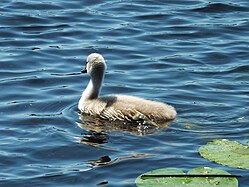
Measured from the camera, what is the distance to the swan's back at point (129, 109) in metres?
10.8

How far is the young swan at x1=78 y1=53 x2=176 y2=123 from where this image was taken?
427 inches

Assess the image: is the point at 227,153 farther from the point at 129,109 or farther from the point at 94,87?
the point at 94,87

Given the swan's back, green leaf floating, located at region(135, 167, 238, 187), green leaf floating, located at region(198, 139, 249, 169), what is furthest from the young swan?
green leaf floating, located at region(135, 167, 238, 187)

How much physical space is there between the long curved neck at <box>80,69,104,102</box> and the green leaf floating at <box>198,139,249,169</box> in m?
2.09

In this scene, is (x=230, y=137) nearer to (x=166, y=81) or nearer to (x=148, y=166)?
(x=148, y=166)

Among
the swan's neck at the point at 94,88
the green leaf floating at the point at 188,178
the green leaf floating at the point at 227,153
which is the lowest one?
the green leaf floating at the point at 227,153

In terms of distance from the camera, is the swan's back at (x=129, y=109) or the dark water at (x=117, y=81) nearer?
the dark water at (x=117, y=81)

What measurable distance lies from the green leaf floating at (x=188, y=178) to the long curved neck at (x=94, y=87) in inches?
113

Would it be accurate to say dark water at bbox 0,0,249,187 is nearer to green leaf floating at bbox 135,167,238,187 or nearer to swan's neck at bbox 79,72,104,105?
swan's neck at bbox 79,72,104,105

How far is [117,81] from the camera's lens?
1273 centimetres

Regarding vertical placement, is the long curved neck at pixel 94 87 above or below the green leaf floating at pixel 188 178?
above

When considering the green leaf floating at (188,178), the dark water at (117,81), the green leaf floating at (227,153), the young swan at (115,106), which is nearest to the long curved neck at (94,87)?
the young swan at (115,106)

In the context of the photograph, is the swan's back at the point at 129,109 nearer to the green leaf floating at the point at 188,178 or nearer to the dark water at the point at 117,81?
the dark water at the point at 117,81

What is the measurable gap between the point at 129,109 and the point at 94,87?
0.80m
